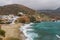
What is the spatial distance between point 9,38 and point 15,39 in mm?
1056

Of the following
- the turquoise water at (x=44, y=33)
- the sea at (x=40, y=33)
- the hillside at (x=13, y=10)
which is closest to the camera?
the sea at (x=40, y=33)

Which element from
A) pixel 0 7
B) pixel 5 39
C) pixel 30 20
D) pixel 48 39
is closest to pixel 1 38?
pixel 5 39

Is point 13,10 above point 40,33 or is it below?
above

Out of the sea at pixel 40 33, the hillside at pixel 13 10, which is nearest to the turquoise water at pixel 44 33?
the sea at pixel 40 33

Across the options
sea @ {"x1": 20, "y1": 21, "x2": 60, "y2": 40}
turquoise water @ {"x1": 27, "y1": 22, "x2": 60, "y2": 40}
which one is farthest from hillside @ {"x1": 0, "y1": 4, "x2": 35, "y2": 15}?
sea @ {"x1": 20, "y1": 21, "x2": 60, "y2": 40}

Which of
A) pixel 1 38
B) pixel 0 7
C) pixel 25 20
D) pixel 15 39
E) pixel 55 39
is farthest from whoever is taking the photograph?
pixel 0 7

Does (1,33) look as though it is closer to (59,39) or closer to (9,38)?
(9,38)

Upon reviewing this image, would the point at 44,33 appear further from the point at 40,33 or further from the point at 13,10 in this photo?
the point at 13,10

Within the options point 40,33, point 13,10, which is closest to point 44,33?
point 40,33

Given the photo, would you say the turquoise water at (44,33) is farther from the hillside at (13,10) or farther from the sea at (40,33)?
Result: the hillside at (13,10)

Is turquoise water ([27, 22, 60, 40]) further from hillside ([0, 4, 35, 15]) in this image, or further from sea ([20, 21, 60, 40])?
hillside ([0, 4, 35, 15])

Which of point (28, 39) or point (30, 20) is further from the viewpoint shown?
point (30, 20)

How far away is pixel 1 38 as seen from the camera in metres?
28.9

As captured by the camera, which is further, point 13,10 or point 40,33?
point 13,10
